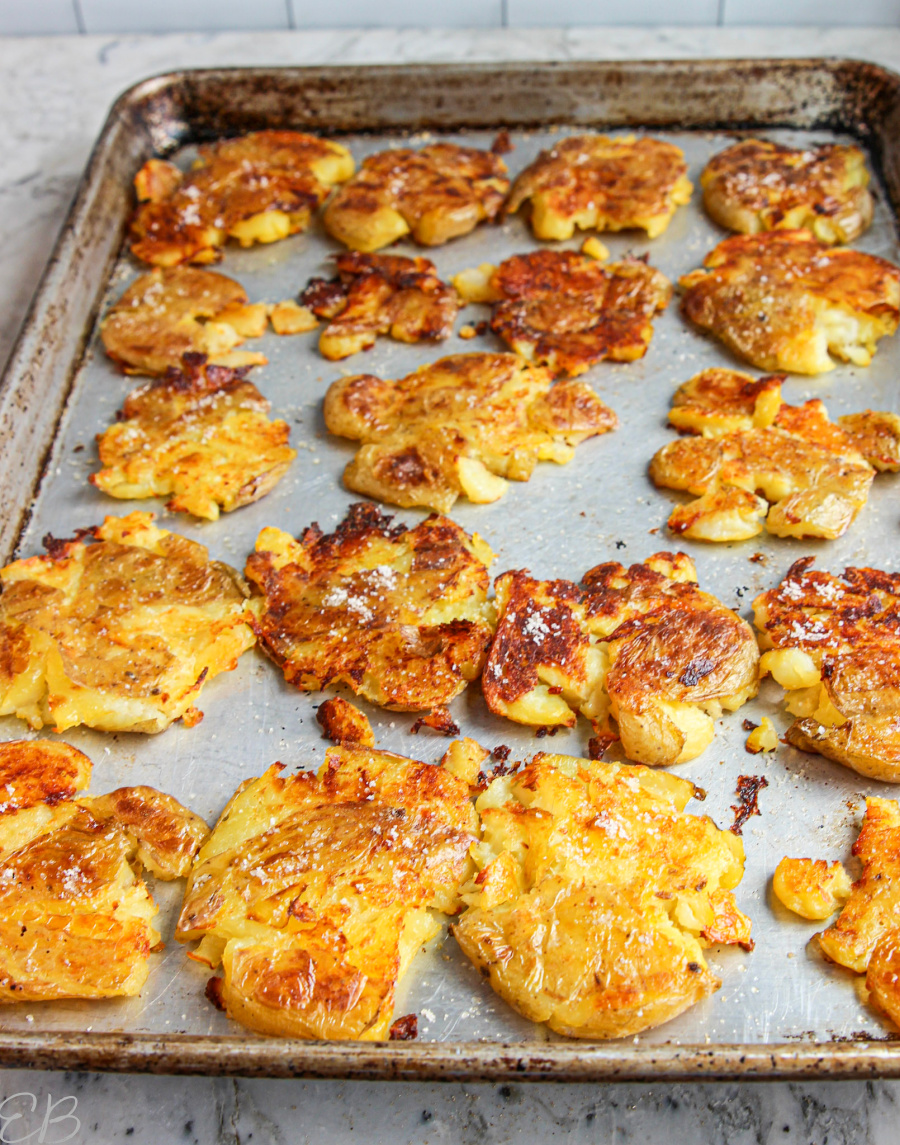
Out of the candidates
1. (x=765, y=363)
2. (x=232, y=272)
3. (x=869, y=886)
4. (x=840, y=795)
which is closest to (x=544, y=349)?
(x=765, y=363)

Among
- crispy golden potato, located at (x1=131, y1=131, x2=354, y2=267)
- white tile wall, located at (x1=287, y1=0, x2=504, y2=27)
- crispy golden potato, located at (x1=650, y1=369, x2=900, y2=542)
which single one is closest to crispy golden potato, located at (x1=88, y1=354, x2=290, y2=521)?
crispy golden potato, located at (x1=131, y1=131, x2=354, y2=267)

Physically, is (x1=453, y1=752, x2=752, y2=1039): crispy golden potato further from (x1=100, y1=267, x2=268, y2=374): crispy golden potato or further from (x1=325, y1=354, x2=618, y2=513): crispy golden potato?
(x1=100, y1=267, x2=268, y2=374): crispy golden potato

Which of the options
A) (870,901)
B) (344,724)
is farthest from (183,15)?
(870,901)

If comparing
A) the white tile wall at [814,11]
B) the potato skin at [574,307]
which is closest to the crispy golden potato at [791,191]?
the potato skin at [574,307]

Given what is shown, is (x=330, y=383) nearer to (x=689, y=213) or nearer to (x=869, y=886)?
(x=689, y=213)

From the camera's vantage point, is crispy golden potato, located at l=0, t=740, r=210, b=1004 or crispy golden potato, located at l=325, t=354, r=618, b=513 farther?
crispy golden potato, located at l=325, t=354, r=618, b=513

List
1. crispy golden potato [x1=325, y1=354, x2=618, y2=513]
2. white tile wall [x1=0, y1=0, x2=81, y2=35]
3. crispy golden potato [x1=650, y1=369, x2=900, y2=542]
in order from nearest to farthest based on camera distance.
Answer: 1. crispy golden potato [x1=650, y1=369, x2=900, y2=542]
2. crispy golden potato [x1=325, y1=354, x2=618, y2=513]
3. white tile wall [x1=0, y1=0, x2=81, y2=35]
